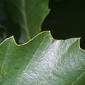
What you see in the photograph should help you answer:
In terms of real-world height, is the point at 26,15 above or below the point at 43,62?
above

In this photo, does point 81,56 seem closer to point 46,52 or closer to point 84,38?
point 46,52

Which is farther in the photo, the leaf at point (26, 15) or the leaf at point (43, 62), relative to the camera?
the leaf at point (26, 15)

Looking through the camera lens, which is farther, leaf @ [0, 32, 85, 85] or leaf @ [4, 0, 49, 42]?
leaf @ [4, 0, 49, 42]

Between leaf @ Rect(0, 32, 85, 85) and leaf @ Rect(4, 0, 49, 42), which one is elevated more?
leaf @ Rect(4, 0, 49, 42)

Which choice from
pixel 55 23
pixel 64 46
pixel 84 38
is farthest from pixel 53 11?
pixel 64 46

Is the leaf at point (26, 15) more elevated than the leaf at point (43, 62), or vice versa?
the leaf at point (26, 15)
